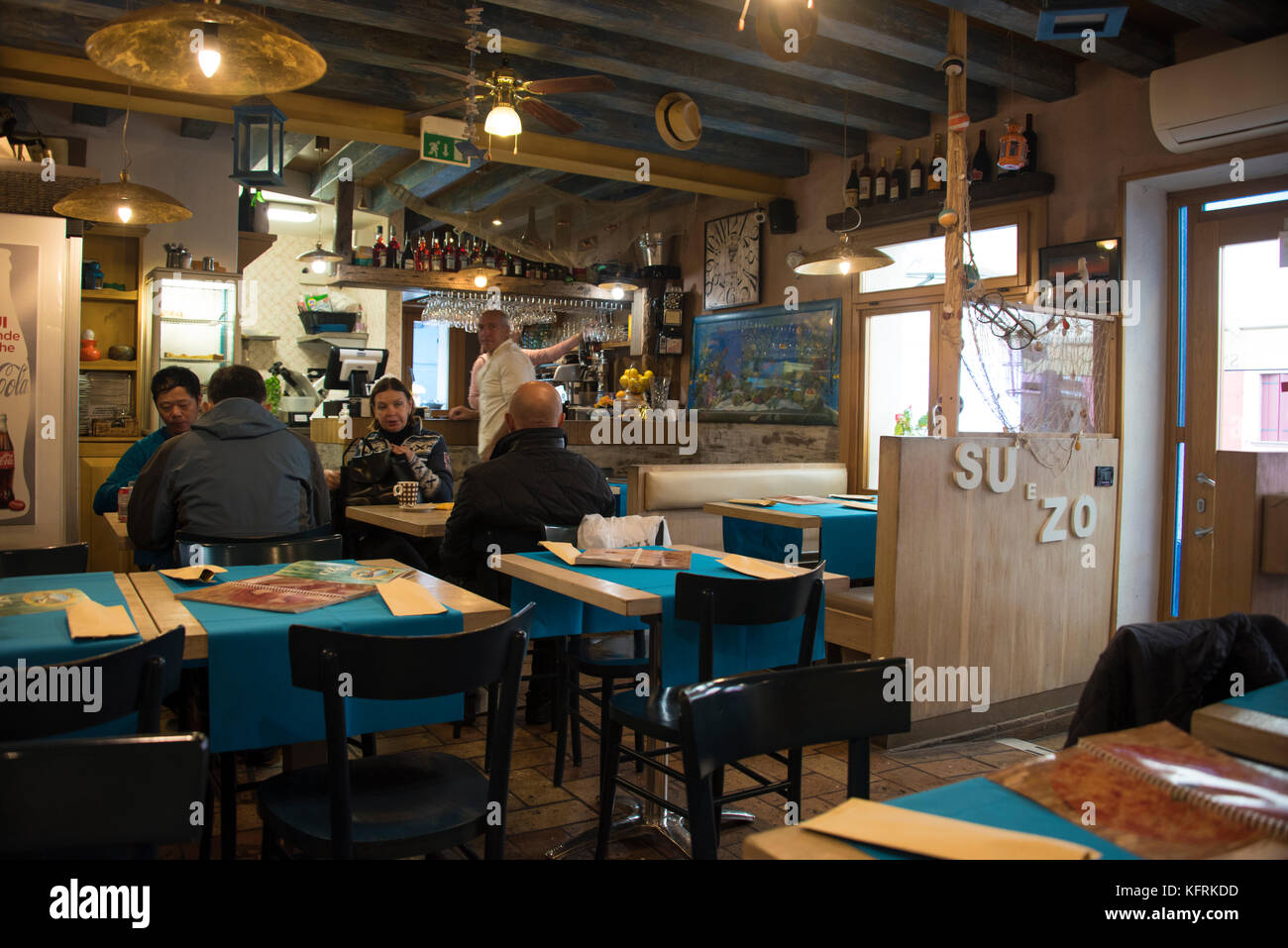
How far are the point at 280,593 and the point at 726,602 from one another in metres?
1.16

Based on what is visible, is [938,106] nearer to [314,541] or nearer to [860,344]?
[860,344]

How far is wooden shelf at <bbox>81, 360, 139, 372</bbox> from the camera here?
7004mm

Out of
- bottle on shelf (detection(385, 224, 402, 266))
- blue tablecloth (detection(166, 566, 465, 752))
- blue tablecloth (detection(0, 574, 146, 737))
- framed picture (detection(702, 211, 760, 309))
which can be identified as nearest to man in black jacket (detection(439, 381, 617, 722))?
blue tablecloth (detection(166, 566, 465, 752))

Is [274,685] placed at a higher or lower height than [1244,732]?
lower

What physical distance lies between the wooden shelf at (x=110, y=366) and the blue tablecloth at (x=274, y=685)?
557cm

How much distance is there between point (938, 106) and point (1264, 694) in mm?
5548

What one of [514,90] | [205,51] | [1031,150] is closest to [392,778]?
[205,51]

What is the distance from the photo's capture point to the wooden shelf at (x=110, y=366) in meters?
7.00

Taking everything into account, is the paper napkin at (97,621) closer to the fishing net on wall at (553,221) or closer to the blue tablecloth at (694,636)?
the blue tablecloth at (694,636)

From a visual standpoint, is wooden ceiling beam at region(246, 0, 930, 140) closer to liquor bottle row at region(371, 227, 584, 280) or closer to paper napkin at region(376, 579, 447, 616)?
liquor bottle row at region(371, 227, 584, 280)

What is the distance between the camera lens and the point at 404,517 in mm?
4371

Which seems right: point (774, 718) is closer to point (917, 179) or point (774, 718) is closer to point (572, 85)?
point (572, 85)
